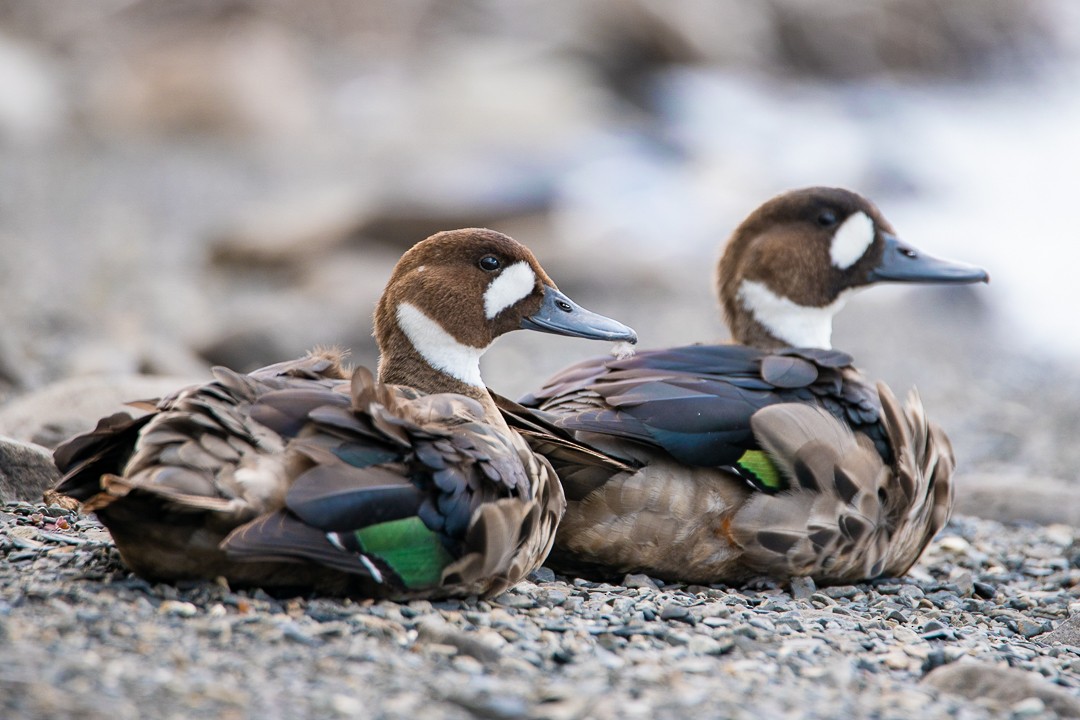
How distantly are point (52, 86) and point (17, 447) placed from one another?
14.3 meters

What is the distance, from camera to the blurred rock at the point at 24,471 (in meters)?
5.16

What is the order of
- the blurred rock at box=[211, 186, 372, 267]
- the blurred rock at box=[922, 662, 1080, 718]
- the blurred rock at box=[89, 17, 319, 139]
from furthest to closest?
the blurred rock at box=[89, 17, 319, 139] < the blurred rock at box=[211, 186, 372, 267] < the blurred rock at box=[922, 662, 1080, 718]

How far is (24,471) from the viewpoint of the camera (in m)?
5.21

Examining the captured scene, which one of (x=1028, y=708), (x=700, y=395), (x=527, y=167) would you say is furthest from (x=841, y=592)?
(x=527, y=167)

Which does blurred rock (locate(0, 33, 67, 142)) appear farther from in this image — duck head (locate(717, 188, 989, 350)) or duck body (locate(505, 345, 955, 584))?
duck body (locate(505, 345, 955, 584))

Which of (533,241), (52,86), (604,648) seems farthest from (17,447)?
(52,86)

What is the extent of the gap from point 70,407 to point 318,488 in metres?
2.85

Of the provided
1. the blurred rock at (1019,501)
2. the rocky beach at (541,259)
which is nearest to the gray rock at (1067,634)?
the rocky beach at (541,259)

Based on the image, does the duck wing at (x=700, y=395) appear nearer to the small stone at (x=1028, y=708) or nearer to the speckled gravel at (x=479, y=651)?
the speckled gravel at (x=479, y=651)

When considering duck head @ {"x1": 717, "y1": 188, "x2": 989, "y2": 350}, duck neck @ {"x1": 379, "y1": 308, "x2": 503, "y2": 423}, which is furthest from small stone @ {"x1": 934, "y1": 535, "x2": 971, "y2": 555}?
duck neck @ {"x1": 379, "y1": 308, "x2": 503, "y2": 423}

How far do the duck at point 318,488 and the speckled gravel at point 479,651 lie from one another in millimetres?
114

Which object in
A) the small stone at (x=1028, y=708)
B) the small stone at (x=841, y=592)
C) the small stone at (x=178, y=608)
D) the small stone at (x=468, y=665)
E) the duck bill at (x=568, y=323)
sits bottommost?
the small stone at (x=178, y=608)

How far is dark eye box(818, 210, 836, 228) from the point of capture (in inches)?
249

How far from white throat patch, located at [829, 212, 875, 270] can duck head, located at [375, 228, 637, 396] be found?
1.59 m
